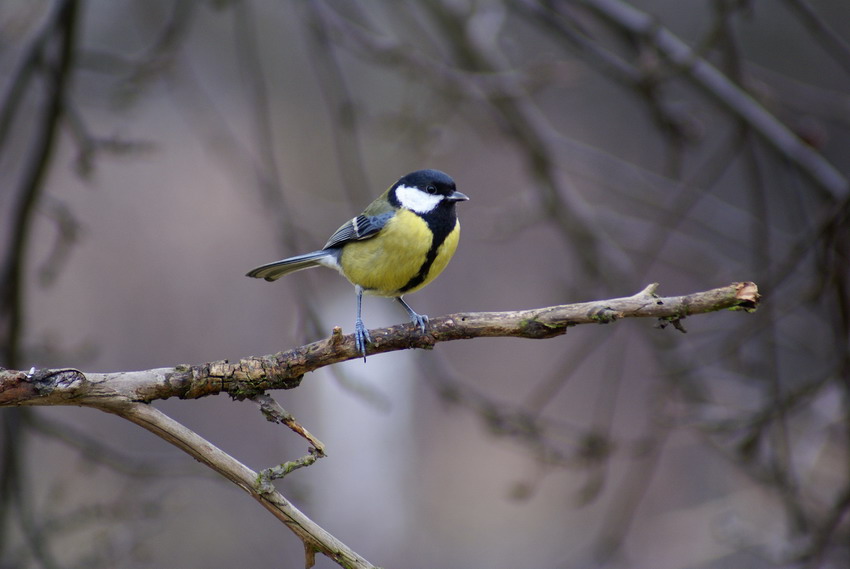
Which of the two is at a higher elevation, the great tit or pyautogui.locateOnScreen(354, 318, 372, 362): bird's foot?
the great tit

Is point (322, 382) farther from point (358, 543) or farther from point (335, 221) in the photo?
point (335, 221)

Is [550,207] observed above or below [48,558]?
above

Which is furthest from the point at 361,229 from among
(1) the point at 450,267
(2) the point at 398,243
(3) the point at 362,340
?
(1) the point at 450,267

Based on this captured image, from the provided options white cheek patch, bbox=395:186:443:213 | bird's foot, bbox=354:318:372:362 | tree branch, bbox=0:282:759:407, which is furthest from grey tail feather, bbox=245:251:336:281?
tree branch, bbox=0:282:759:407

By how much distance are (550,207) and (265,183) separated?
1.58 meters

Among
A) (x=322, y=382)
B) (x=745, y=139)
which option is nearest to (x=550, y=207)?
(x=745, y=139)

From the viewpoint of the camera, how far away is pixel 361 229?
3291mm

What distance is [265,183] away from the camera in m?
3.54

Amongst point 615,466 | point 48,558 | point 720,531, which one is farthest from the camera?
point 615,466

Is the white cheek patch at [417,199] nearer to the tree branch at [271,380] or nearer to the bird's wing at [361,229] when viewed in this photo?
the bird's wing at [361,229]

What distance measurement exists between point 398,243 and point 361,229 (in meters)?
0.27

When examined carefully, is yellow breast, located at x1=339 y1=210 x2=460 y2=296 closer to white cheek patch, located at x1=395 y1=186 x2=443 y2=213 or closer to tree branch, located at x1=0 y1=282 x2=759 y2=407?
white cheek patch, located at x1=395 y1=186 x2=443 y2=213

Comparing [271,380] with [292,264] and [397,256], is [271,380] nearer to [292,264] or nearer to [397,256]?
[397,256]

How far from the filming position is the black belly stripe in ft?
10.1
